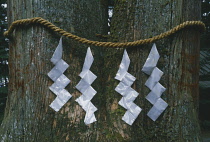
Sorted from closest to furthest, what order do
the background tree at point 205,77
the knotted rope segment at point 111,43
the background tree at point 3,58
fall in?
the knotted rope segment at point 111,43, the background tree at point 3,58, the background tree at point 205,77

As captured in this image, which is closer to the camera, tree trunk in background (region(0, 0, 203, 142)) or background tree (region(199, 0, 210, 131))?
tree trunk in background (region(0, 0, 203, 142))

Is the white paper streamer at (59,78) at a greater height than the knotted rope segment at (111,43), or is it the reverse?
the knotted rope segment at (111,43)

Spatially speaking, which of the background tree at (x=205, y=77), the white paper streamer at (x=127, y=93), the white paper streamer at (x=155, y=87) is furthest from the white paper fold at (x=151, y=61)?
the background tree at (x=205, y=77)

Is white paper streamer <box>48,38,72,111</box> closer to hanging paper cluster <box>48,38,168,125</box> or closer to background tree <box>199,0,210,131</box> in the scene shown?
hanging paper cluster <box>48,38,168,125</box>

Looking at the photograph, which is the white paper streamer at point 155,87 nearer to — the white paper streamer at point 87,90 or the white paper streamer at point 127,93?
the white paper streamer at point 127,93

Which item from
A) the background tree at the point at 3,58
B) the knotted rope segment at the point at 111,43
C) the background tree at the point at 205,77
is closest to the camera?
the knotted rope segment at the point at 111,43

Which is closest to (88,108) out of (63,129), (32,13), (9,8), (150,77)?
(63,129)

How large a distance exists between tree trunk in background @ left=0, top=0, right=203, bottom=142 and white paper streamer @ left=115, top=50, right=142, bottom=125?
3 cm

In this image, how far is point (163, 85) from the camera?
1540mm

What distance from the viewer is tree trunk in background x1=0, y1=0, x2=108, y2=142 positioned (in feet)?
4.98

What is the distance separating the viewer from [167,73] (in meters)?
1.53

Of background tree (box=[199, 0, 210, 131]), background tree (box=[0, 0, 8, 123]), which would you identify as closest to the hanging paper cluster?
background tree (box=[0, 0, 8, 123])

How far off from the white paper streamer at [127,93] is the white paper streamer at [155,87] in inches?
3.9

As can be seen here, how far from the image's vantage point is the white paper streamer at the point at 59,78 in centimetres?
154
